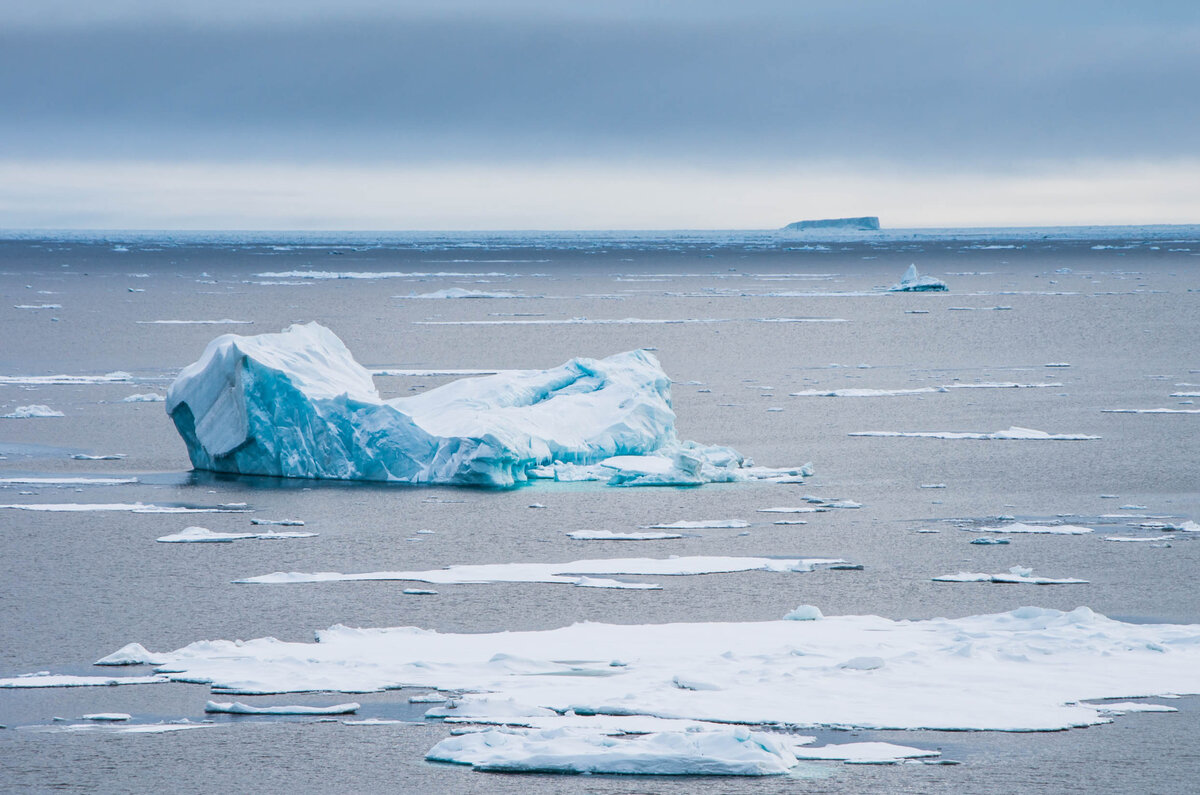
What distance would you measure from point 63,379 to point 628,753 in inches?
717

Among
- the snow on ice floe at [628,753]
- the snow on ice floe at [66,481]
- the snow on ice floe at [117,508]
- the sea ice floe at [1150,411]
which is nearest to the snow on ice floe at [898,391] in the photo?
the sea ice floe at [1150,411]

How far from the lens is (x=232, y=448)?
1427 cm

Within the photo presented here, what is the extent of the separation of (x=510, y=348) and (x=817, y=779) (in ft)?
74.7

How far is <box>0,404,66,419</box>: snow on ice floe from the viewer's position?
59.3ft

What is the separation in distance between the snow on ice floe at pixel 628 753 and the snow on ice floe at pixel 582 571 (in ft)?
10.3

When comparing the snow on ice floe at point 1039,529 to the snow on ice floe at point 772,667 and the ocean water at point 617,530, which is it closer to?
the ocean water at point 617,530

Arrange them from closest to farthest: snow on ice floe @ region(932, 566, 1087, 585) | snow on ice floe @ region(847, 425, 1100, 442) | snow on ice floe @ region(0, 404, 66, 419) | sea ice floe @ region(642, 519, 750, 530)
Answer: snow on ice floe @ region(932, 566, 1087, 585), sea ice floe @ region(642, 519, 750, 530), snow on ice floe @ region(847, 425, 1100, 442), snow on ice floe @ region(0, 404, 66, 419)

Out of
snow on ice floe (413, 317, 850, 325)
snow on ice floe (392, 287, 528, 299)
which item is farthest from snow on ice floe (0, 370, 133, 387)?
snow on ice floe (392, 287, 528, 299)

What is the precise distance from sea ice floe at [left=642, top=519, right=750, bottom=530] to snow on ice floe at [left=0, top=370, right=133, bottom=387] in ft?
42.4

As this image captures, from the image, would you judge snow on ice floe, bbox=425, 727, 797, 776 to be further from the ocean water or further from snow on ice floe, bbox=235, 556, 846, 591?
snow on ice floe, bbox=235, 556, 846, 591

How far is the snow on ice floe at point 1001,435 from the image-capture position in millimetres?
16125

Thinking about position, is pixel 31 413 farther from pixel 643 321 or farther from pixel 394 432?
pixel 643 321

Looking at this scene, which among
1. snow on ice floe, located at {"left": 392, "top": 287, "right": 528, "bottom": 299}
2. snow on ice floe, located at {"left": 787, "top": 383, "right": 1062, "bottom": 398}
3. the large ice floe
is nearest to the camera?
the large ice floe

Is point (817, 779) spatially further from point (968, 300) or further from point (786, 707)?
point (968, 300)
